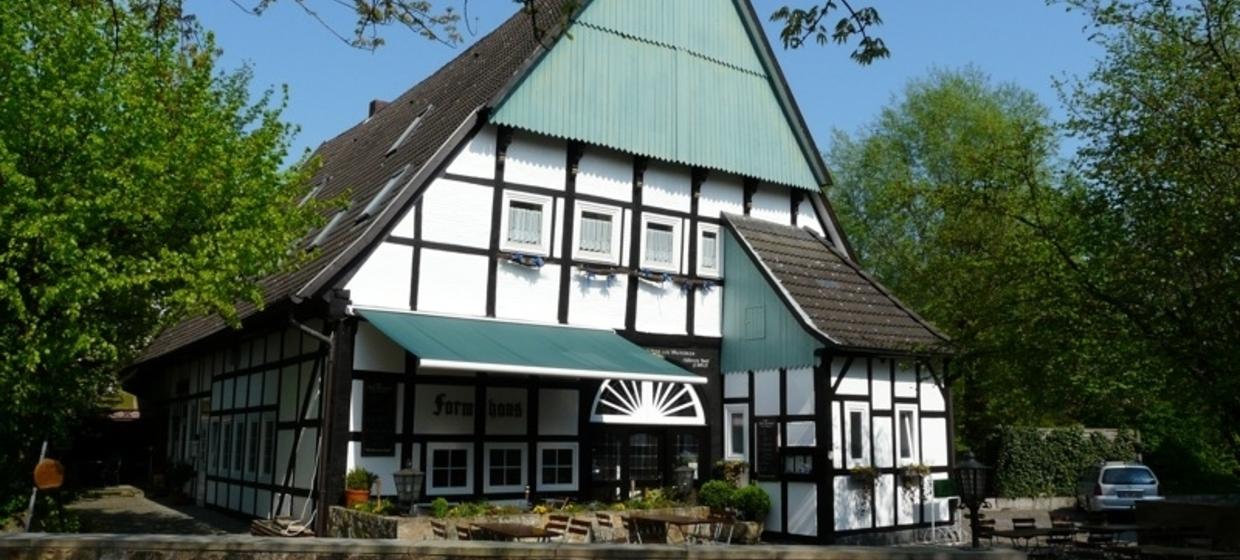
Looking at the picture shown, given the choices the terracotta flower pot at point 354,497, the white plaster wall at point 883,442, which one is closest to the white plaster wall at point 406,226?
the terracotta flower pot at point 354,497

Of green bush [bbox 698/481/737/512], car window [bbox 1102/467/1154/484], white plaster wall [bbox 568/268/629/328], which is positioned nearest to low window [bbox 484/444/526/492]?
white plaster wall [bbox 568/268/629/328]

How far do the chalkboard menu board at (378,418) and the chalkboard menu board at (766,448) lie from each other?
19.7 ft

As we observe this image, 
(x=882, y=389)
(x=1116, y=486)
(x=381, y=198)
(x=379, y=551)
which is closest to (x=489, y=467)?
(x=381, y=198)

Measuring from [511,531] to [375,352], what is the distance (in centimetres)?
401

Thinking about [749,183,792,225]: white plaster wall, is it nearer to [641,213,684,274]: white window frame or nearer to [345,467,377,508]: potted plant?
[641,213,684,274]: white window frame

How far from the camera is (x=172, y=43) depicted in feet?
39.4

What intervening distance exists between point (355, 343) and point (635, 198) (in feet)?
18.0

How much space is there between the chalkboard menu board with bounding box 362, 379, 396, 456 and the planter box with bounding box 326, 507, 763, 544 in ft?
3.55

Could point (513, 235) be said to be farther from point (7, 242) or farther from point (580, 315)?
point (7, 242)

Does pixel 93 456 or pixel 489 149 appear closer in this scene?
pixel 489 149

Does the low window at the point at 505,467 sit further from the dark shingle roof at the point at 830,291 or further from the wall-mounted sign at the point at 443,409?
the dark shingle roof at the point at 830,291

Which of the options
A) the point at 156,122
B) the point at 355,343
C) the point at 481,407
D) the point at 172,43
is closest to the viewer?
the point at 172,43

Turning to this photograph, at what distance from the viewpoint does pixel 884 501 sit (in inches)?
671

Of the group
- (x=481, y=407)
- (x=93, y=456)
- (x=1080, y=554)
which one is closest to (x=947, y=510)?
(x=1080, y=554)
